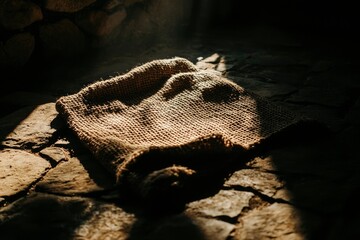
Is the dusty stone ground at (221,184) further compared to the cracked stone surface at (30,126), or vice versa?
the cracked stone surface at (30,126)

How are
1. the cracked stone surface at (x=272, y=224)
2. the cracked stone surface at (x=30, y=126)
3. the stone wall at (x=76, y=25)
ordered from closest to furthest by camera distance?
the cracked stone surface at (x=272, y=224)
the cracked stone surface at (x=30, y=126)
the stone wall at (x=76, y=25)

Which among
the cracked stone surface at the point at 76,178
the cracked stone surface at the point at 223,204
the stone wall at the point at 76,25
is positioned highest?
the stone wall at the point at 76,25

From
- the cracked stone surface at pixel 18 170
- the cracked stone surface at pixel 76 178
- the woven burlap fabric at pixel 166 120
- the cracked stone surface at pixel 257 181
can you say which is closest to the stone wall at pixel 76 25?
the woven burlap fabric at pixel 166 120

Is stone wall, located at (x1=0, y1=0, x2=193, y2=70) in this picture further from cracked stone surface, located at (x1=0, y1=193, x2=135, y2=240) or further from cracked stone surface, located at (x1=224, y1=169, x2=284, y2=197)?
cracked stone surface, located at (x1=224, y1=169, x2=284, y2=197)

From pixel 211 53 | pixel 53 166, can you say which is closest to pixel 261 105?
Result: pixel 53 166

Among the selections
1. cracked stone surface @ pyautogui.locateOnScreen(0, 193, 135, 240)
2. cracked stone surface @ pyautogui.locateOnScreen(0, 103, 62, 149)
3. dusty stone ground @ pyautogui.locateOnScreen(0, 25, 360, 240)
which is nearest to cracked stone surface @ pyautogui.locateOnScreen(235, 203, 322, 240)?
dusty stone ground @ pyautogui.locateOnScreen(0, 25, 360, 240)

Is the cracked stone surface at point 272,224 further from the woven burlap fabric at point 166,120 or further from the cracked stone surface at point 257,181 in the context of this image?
the woven burlap fabric at point 166,120

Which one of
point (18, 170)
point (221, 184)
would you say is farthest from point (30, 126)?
point (221, 184)

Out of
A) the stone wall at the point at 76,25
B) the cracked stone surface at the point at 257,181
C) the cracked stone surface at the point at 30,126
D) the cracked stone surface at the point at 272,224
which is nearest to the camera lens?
the cracked stone surface at the point at 272,224

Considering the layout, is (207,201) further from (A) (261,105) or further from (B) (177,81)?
(B) (177,81)
